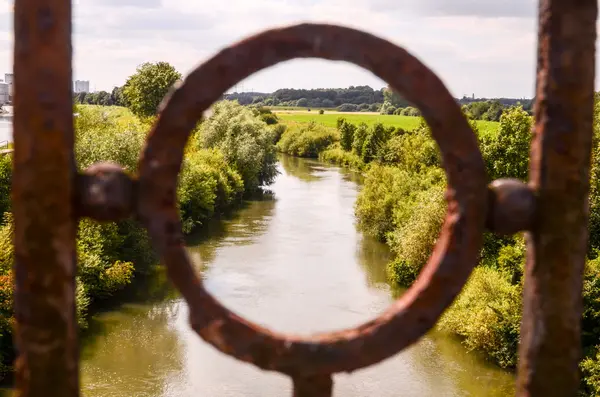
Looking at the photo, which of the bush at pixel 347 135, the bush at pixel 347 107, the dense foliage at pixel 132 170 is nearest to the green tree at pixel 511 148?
the dense foliage at pixel 132 170

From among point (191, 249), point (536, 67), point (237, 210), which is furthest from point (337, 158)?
point (536, 67)

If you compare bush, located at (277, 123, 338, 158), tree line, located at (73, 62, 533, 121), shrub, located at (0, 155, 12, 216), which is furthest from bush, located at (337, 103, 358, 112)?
shrub, located at (0, 155, 12, 216)

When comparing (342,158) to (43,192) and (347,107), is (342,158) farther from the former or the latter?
(43,192)

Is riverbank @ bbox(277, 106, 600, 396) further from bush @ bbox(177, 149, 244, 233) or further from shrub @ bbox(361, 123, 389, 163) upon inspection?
shrub @ bbox(361, 123, 389, 163)

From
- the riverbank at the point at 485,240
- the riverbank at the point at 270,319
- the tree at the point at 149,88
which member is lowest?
the riverbank at the point at 270,319

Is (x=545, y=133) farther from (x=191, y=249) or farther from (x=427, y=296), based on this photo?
(x=191, y=249)

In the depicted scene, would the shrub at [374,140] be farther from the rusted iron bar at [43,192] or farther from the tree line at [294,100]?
the rusted iron bar at [43,192]

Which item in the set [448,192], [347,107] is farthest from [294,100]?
[448,192]
